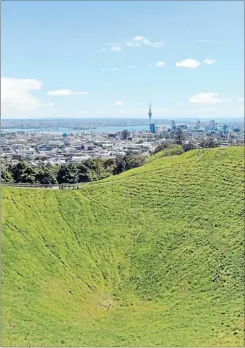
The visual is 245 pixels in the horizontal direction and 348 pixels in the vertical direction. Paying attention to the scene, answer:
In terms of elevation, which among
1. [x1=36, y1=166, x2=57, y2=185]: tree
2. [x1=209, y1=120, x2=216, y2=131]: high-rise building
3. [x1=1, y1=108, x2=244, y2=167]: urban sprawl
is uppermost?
[x1=209, y1=120, x2=216, y2=131]: high-rise building

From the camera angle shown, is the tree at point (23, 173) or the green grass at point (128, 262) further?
the tree at point (23, 173)

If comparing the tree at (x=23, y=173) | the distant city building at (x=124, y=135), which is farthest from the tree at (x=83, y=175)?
the distant city building at (x=124, y=135)

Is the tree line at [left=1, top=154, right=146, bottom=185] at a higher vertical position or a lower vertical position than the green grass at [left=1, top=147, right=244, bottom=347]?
higher

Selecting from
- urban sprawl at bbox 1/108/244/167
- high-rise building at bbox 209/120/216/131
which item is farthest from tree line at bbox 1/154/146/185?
high-rise building at bbox 209/120/216/131

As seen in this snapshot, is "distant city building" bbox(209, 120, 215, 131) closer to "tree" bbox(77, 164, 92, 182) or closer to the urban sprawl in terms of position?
the urban sprawl

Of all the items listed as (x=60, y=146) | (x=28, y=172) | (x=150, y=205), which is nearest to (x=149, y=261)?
(x=150, y=205)

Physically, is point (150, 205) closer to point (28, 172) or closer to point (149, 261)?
point (149, 261)

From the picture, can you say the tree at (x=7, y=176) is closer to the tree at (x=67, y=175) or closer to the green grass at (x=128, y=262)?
the tree at (x=67, y=175)

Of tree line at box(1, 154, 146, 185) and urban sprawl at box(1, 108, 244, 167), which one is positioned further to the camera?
urban sprawl at box(1, 108, 244, 167)
